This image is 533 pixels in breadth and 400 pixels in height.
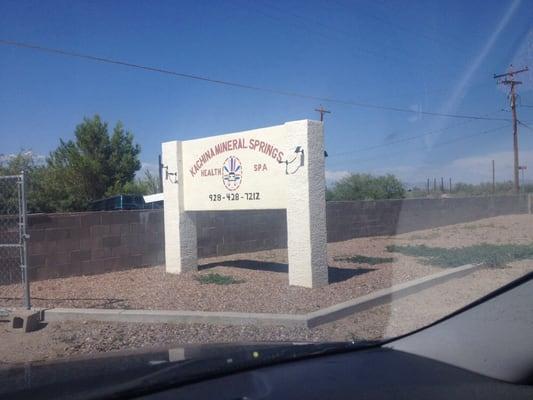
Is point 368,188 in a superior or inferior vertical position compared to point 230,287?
superior

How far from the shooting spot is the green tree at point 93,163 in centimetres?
3200

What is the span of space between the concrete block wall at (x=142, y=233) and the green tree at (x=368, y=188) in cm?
1658

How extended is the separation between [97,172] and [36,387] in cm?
3213

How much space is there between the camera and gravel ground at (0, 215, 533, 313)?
8781mm

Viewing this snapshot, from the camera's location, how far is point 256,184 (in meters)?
10.7

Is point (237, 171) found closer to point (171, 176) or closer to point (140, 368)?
point (171, 176)

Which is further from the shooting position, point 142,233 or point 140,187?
point 140,187

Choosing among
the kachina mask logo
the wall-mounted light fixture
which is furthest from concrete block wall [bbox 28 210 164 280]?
the kachina mask logo

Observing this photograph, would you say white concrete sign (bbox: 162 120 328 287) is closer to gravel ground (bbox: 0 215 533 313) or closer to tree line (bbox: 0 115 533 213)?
gravel ground (bbox: 0 215 533 313)

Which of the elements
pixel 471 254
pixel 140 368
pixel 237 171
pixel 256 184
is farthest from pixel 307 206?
pixel 140 368

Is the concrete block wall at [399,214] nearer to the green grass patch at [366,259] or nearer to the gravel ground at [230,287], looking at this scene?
the gravel ground at [230,287]

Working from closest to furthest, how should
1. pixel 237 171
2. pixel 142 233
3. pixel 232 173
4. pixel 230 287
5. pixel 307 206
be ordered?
pixel 307 206 → pixel 230 287 → pixel 237 171 → pixel 232 173 → pixel 142 233

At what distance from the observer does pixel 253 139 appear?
10.7 m

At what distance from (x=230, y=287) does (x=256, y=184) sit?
1946 millimetres
